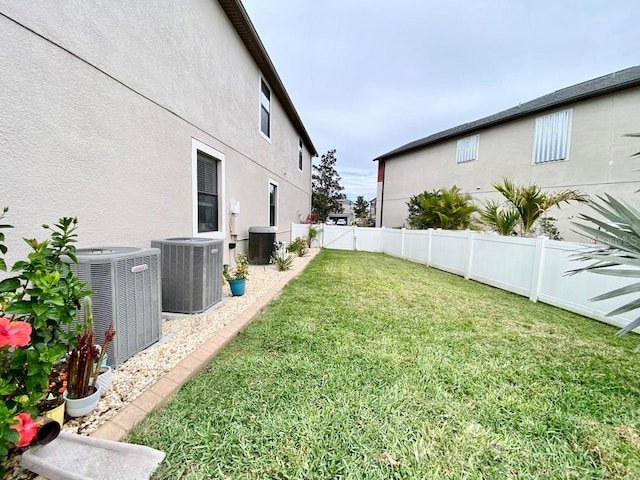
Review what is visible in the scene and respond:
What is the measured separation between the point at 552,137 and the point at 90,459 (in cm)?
1686

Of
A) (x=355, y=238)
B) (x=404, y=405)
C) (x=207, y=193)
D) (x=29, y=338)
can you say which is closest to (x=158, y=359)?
(x=29, y=338)

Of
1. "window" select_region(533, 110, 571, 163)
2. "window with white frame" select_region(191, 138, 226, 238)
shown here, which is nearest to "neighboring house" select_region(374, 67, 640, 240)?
"window" select_region(533, 110, 571, 163)

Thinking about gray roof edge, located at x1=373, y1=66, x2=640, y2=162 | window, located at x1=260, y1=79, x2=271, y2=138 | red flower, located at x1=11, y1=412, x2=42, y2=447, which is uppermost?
gray roof edge, located at x1=373, y1=66, x2=640, y2=162

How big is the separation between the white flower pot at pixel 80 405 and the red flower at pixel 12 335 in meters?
0.88

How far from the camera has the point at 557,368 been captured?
3.06 m

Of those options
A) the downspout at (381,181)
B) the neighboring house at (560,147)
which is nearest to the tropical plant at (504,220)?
the neighboring house at (560,147)

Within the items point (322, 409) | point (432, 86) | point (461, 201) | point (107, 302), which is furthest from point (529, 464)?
point (432, 86)

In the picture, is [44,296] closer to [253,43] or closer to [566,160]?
[253,43]

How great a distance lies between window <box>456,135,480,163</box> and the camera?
51.4 feet

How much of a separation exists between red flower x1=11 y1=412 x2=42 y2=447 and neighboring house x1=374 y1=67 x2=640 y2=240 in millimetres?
15275

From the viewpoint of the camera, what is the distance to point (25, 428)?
1.43 meters

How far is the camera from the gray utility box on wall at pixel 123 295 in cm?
250

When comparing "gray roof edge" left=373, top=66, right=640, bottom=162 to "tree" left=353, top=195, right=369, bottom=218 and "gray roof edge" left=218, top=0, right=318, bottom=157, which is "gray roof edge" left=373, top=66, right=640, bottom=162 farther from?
"tree" left=353, top=195, right=369, bottom=218

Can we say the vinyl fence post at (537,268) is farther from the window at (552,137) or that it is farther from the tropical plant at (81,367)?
the window at (552,137)
